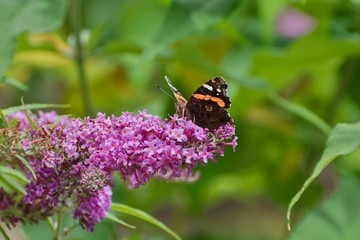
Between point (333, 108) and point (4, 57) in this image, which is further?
point (333, 108)

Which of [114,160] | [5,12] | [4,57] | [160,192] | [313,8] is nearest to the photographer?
[114,160]

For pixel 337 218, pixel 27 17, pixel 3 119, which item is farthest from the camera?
pixel 337 218

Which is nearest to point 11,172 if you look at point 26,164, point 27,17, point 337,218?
point 26,164

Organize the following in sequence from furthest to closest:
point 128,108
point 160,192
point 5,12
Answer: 1. point 128,108
2. point 160,192
3. point 5,12

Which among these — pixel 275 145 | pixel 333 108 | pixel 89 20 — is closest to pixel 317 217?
pixel 333 108

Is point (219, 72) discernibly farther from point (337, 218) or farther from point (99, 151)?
point (99, 151)

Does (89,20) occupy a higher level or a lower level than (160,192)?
higher

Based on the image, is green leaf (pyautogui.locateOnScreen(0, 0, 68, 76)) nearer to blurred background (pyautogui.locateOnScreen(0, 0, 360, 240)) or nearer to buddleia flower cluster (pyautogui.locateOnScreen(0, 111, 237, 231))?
blurred background (pyautogui.locateOnScreen(0, 0, 360, 240))

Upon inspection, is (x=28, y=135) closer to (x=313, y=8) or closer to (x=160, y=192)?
(x=313, y=8)
